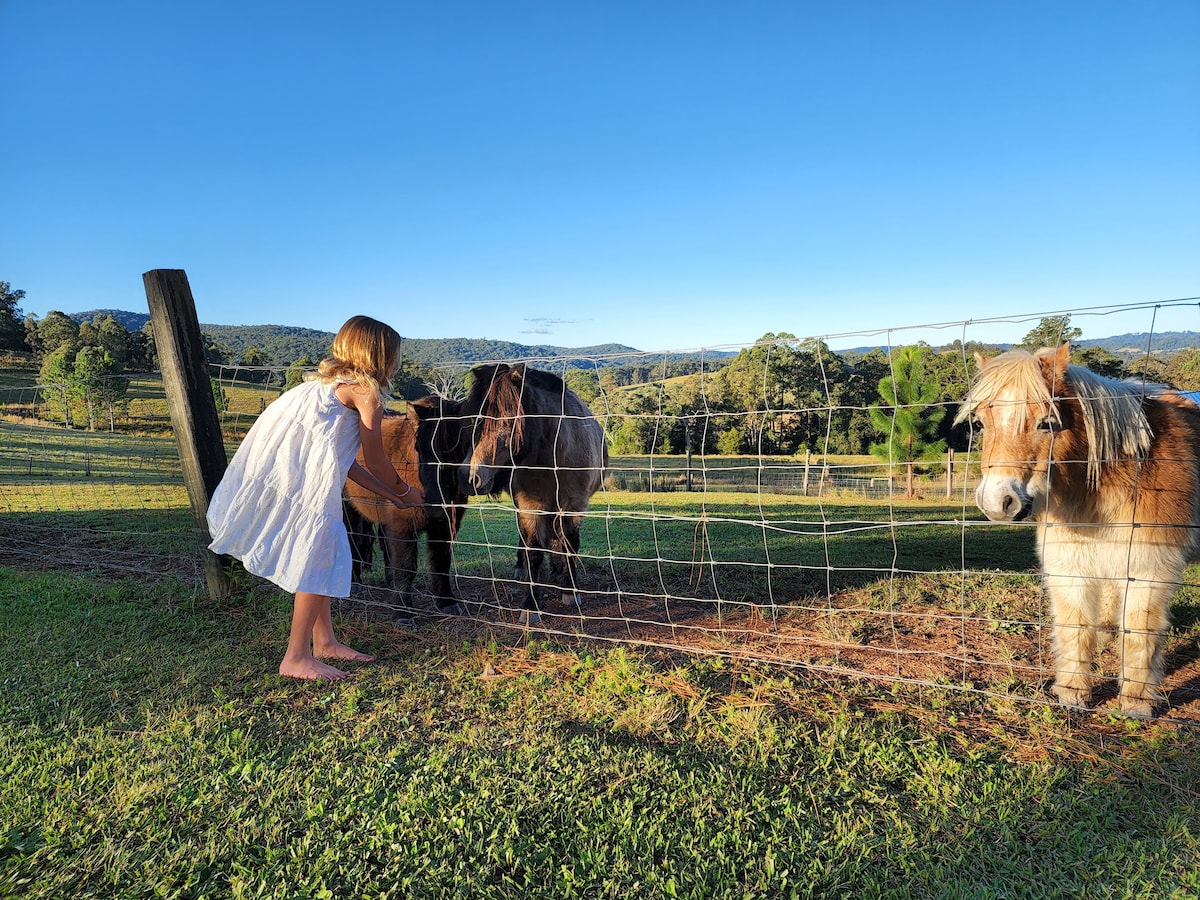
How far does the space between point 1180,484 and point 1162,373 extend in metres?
0.69

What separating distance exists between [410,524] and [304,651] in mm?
1487

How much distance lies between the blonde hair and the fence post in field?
158 cm

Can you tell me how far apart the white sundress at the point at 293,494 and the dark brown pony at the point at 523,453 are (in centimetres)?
99

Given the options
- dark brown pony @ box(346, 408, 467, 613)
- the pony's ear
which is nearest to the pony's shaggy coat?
dark brown pony @ box(346, 408, 467, 613)

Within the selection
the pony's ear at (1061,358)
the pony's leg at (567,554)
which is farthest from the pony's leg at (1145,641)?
the pony's leg at (567,554)

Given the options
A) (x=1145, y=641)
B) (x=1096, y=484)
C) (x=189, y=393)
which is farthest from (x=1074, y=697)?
(x=189, y=393)

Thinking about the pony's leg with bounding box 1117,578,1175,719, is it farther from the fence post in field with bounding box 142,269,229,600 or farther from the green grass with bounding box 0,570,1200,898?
the fence post in field with bounding box 142,269,229,600

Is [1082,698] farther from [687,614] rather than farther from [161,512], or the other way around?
[161,512]

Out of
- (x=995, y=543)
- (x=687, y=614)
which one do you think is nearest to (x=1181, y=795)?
(x=687, y=614)

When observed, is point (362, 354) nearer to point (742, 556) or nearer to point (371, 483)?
point (371, 483)

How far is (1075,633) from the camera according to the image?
3516 millimetres

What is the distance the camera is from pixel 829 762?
2.86 m

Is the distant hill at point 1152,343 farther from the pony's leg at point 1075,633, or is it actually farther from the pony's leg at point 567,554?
the pony's leg at point 567,554

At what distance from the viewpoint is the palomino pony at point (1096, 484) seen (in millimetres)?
3268
